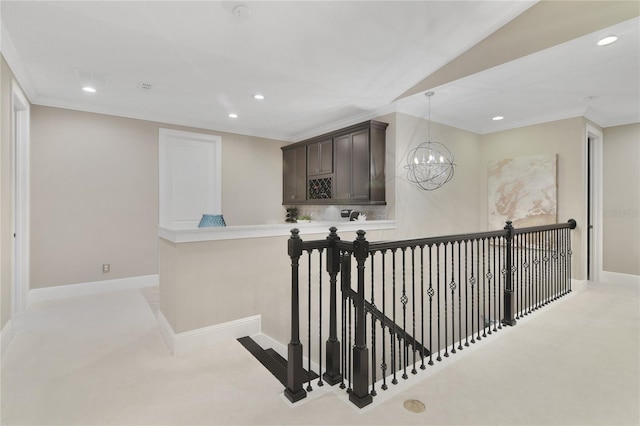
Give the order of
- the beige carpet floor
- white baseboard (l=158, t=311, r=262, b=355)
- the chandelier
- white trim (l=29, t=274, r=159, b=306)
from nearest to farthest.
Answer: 1. the beige carpet floor
2. white baseboard (l=158, t=311, r=262, b=355)
3. white trim (l=29, t=274, r=159, b=306)
4. the chandelier

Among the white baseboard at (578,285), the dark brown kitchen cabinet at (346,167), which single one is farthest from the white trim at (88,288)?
the white baseboard at (578,285)

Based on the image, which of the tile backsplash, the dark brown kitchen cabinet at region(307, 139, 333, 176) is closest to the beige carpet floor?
the tile backsplash

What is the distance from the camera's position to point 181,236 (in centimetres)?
254

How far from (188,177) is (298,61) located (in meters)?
2.96

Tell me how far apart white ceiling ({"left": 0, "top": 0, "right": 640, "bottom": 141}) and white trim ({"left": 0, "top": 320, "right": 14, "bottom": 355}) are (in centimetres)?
246

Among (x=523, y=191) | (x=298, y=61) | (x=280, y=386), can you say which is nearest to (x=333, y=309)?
(x=280, y=386)

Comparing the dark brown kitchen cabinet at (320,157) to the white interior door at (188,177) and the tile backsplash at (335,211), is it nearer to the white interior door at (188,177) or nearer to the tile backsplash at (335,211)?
the tile backsplash at (335,211)

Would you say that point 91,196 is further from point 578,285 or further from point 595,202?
point 595,202

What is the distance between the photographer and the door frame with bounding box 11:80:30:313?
3.44m

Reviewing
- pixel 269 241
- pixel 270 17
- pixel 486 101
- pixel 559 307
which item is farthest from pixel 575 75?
pixel 269 241

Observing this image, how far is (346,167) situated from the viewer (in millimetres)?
4586

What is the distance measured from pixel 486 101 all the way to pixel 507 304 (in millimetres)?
2565

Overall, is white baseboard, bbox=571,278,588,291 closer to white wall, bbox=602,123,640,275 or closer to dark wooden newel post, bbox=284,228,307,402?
white wall, bbox=602,123,640,275

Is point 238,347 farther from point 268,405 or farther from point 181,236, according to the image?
point 181,236
